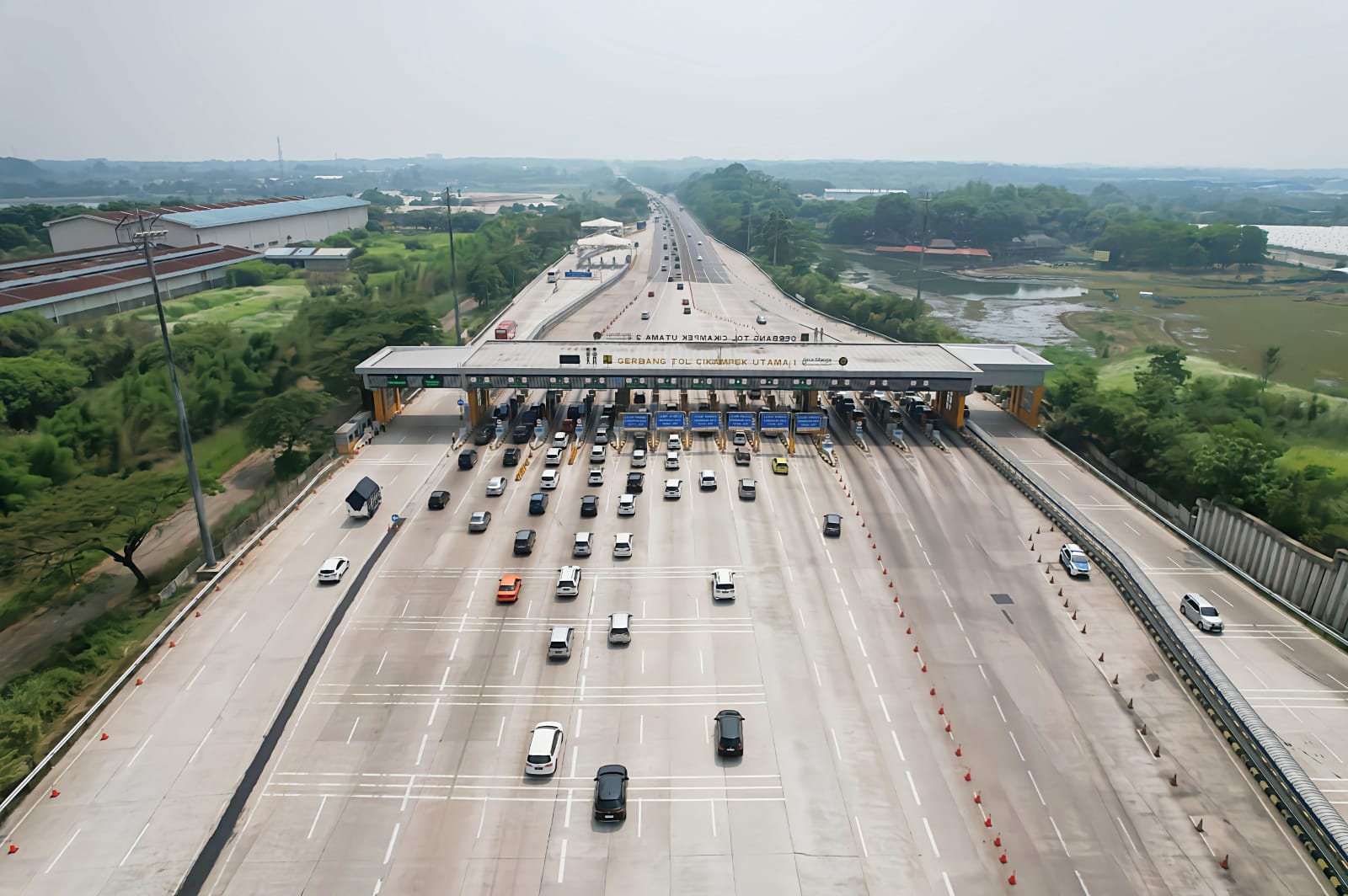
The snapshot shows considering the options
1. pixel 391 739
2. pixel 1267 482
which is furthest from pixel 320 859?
pixel 1267 482

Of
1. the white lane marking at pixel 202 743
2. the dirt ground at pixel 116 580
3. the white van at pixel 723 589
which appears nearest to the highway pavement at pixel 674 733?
the white lane marking at pixel 202 743

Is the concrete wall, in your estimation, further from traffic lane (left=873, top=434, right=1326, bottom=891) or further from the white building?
the white building

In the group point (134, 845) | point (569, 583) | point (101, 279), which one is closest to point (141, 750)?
point (134, 845)

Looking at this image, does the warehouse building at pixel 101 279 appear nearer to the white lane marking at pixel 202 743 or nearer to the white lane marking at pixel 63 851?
the white lane marking at pixel 202 743

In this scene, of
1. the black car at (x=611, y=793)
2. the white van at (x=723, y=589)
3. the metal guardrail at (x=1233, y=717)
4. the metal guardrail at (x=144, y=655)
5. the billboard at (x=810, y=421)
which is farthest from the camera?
the billboard at (x=810, y=421)

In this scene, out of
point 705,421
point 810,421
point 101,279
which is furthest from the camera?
point 101,279

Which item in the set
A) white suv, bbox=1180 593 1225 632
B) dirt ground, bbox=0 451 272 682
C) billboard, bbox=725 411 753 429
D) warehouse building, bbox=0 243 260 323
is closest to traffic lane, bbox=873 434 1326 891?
white suv, bbox=1180 593 1225 632

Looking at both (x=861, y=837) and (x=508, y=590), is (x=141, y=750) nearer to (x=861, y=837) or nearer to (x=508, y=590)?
(x=508, y=590)
